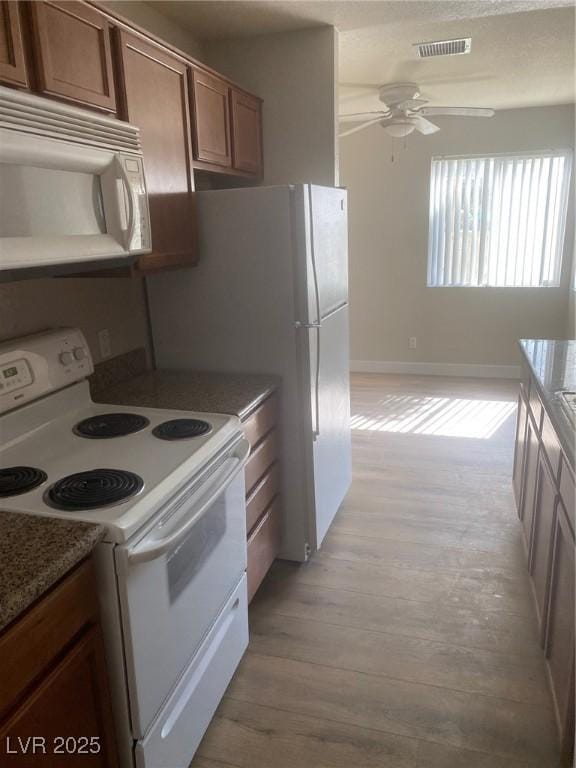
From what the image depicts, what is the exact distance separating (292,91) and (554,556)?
247 cm

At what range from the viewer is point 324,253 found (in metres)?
2.42

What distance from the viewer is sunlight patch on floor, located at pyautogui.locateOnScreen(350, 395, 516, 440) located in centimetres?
425

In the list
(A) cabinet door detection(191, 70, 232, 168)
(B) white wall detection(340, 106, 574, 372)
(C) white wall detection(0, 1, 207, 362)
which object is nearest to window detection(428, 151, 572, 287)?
(B) white wall detection(340, 106, 574, 372)

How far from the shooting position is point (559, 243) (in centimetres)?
525

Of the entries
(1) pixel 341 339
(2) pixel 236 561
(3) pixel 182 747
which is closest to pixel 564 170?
(1) pixel 341 339

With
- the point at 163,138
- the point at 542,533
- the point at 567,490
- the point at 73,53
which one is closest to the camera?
the point at 73,53

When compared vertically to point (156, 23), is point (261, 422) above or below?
below

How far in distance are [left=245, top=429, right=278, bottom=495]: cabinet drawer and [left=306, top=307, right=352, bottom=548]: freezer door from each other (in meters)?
0.18

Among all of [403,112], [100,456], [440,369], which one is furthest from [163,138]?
[440,369]

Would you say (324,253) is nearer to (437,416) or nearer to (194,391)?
(194,391)

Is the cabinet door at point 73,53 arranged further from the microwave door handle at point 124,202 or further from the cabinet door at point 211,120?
the cabinet door at point 211,120

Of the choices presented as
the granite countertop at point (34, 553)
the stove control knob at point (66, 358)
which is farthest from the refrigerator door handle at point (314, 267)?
the granite countertop at point (34, 553)

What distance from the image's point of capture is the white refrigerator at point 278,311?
221 centimetres

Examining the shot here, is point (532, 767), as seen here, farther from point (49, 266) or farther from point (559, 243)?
point (559, 243)
